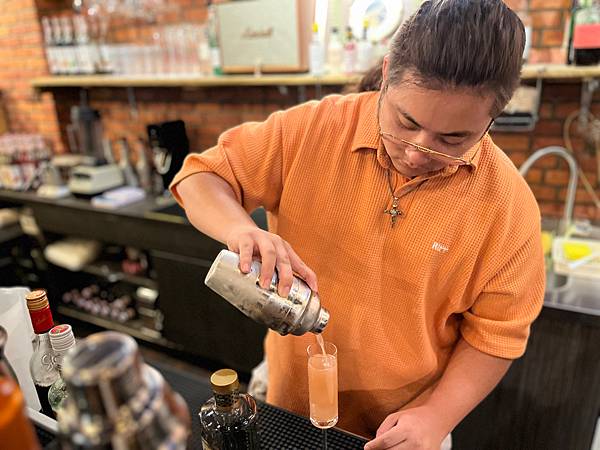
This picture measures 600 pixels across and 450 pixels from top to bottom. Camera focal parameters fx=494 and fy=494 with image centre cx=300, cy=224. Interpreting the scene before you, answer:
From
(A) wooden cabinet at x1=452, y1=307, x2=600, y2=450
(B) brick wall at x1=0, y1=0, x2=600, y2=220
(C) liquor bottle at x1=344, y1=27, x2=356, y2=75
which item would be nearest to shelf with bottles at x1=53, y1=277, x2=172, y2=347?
(B) brick wall at x1=0, y1=0, x2=600, y2=220

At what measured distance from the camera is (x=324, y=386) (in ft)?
3.07

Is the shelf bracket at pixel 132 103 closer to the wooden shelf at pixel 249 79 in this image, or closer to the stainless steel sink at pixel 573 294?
the wooden shelf at pixel 249 79

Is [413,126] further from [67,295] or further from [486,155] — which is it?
[67,295]

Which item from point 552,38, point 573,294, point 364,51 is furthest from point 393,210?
point 552,38

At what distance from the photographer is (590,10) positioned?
1.92 m

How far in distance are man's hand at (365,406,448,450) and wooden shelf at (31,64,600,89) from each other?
0.88 m

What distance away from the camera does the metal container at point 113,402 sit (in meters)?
0.33

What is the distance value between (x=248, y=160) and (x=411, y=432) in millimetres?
677

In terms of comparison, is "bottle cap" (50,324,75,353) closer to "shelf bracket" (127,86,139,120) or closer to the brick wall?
the brick wall

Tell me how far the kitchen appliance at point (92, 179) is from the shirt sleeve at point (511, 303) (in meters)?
2.74

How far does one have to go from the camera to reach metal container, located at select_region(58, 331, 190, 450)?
1.10 feet

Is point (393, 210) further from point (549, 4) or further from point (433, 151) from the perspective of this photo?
point (549, 4)

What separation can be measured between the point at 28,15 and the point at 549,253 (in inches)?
145

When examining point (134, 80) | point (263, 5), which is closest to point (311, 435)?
point (263, 5)
